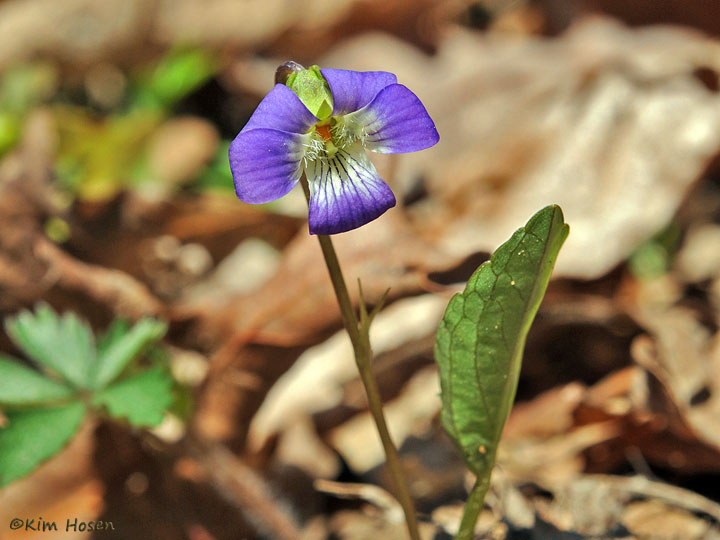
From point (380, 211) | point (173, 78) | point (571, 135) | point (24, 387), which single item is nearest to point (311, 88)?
point (380, 211)

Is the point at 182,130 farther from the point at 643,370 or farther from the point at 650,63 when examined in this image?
the point at 643,370

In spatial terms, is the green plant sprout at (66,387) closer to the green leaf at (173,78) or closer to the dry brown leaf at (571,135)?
the dry brown leaf at (571,135)

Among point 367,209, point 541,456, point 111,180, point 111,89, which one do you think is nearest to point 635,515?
point 541,456

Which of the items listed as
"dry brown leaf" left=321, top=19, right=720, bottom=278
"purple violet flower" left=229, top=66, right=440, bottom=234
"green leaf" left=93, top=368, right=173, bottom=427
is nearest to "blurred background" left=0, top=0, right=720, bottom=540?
"dry brown leaf" left=321, top=19, right=720, bottom=278

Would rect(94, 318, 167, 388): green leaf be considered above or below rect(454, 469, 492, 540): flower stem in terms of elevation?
above

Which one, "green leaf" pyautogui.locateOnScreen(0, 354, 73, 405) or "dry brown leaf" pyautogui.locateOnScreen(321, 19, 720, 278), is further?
"dry brown leaf" pyautogui.locateOnScreen(321, 19, 720, 278)

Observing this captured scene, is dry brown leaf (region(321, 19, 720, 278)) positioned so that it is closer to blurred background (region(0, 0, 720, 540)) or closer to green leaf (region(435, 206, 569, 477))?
blurred background (region(0, 0, 720, 540))

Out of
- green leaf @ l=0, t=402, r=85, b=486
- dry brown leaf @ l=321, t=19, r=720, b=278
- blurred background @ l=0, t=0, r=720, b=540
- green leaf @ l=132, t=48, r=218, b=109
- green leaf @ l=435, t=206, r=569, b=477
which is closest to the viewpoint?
green leaf @ l=435, t=206, r=569, b=477
